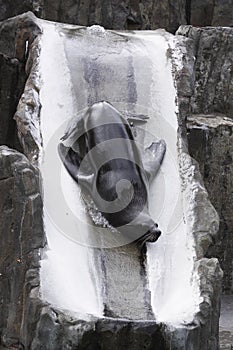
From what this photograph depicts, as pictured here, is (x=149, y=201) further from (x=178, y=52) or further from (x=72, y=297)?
(x=178, y=52)

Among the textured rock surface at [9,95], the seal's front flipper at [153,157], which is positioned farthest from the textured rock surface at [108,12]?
the seal's front flipper at [153,157]

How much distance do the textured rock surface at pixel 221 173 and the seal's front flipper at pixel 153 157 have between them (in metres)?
1.37

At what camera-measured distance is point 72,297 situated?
6066mm

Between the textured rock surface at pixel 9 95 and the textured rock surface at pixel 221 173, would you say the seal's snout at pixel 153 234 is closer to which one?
the textured rock surface at pixel 221 173

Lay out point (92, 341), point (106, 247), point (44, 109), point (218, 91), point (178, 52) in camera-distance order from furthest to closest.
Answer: point (218, 91), point (178, 52), point (44, 109), point (106, 247), point (92, 341)

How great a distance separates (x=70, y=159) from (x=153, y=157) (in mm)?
663

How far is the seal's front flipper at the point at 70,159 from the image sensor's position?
277 inches

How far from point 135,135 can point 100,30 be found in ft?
5.51

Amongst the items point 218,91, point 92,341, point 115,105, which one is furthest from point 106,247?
point 218,91

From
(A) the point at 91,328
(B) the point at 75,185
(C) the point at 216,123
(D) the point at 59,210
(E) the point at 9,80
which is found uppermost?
(E) the point at 9,80

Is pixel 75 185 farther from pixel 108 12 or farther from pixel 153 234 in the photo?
pixel 108 12

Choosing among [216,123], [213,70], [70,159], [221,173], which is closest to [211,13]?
[213,70]

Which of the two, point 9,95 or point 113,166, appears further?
point 9,95

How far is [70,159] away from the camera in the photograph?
7.13m
